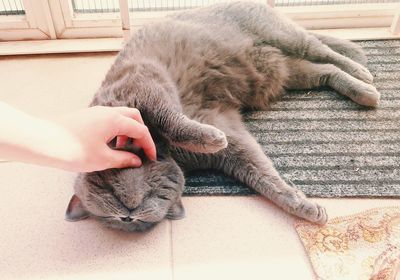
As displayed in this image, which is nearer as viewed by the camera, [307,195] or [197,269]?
[197,269]

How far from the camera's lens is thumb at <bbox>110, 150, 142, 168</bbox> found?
935mm

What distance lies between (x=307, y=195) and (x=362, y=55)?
714 millimetres

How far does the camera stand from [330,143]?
131 cm

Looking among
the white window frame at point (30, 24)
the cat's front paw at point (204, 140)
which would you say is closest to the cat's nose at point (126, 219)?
the cat's front paw at point (204, 140)

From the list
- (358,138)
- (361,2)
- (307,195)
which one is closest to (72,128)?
(307,195)

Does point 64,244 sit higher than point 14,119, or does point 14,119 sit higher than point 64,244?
point 14,119

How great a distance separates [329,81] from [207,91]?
468 mm

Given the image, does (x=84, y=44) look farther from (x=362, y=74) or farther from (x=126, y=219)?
(x=362, y=74)

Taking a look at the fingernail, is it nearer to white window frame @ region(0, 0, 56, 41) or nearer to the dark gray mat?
the dark gray mat

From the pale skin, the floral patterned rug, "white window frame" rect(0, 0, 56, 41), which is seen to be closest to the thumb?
the pale skin

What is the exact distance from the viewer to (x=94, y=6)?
183cm

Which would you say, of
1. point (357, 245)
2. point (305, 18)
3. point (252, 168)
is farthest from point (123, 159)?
point (305, 18)

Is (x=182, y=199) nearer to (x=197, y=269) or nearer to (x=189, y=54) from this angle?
(x=197, y=269)

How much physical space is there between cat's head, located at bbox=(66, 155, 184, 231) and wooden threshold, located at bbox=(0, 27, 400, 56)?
2.84ft
